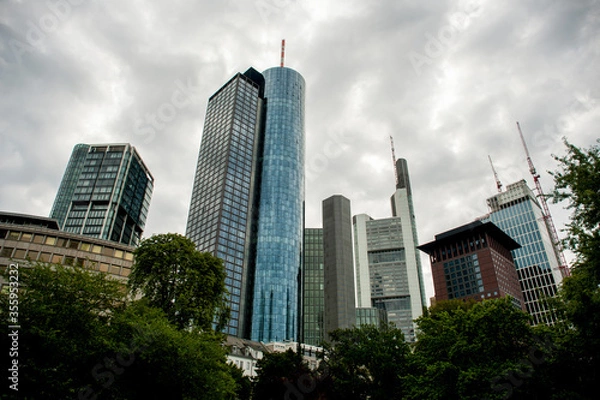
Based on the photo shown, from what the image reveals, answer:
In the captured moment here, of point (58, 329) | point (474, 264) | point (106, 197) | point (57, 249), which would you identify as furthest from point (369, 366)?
point (106, 197)

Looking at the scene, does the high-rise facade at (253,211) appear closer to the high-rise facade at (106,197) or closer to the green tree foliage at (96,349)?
the high-rise facade at (106,197)

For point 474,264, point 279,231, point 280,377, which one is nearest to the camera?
point 280,377

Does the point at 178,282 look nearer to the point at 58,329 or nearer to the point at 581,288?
the point at 58,329

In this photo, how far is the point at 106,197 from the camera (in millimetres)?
176125

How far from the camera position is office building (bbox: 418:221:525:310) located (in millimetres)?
149500

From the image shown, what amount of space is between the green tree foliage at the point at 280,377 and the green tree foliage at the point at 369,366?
12.7 feet

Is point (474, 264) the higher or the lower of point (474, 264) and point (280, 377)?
the higher

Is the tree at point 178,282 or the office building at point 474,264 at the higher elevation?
the office building at point 474,264

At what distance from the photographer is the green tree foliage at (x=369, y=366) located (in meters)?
41.1

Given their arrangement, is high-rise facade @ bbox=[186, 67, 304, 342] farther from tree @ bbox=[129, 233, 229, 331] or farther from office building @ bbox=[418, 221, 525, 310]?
tree @ bbox=[129, 233, 229, 331]

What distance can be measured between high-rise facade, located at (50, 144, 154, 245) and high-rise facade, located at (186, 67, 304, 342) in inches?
1396

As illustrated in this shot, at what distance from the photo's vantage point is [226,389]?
2927 cm

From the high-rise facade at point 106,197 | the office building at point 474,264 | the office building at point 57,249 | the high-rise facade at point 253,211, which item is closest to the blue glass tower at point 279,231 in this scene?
the high-rise facade at point 253,211

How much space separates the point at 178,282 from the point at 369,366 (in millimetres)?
24812
